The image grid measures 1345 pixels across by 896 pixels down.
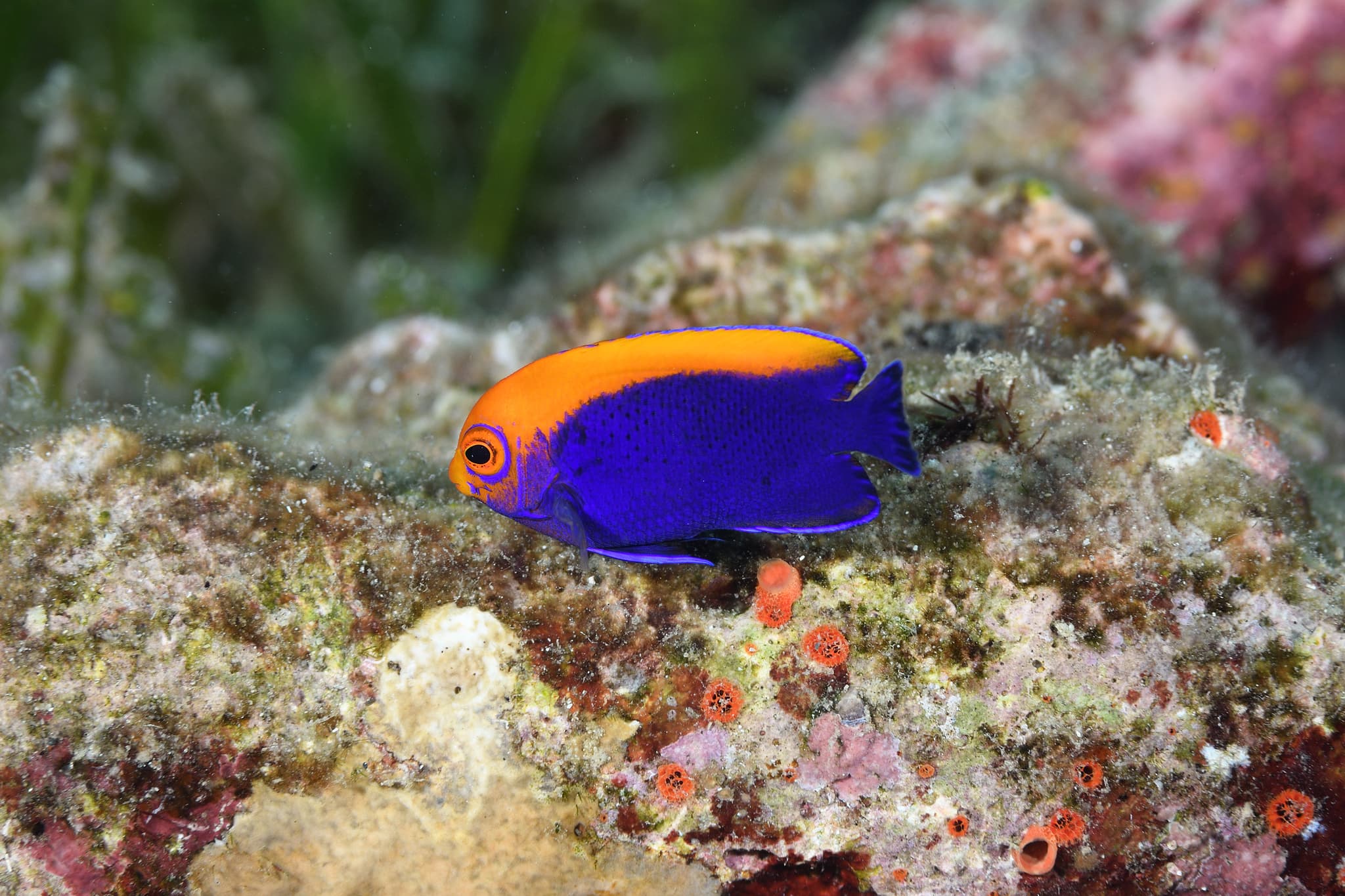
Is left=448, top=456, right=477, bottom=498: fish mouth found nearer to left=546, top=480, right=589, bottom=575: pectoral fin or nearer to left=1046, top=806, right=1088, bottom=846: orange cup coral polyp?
left=546, top=480, right=589, bottom=575: pectoral fin

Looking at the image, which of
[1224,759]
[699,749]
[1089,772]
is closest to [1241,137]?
[1224,759]

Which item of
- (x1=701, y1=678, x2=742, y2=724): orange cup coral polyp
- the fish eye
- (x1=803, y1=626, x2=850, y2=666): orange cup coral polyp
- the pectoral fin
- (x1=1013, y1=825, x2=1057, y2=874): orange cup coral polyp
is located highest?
the fish eye

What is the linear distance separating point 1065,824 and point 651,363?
1729 millimetres

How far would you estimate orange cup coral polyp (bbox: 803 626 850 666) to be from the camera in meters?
2.27

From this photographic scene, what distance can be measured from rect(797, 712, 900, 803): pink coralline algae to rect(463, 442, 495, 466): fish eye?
1.17 m

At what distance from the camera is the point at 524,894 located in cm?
226

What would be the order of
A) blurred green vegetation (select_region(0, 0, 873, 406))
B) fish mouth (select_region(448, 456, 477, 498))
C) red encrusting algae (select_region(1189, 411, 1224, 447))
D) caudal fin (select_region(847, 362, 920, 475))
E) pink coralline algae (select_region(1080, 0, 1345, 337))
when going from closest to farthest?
caudal fin (select_region(847, 362, 920, 475)), fish mouth (select_region(448, 456, 477, 498)), red encrusting algae (select_region(1189, 411, 1224, 447)), pink coralline algae (select_region(1080, 0, 1345, 337)), blurred green vegetation (select_region(0, 0, 873, 406))

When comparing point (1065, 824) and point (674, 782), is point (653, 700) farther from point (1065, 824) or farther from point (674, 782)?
point (1065, 824)

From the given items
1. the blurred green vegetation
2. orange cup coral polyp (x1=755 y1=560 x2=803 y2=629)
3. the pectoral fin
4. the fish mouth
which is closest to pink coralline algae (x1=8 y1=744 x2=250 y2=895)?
the fish mouth

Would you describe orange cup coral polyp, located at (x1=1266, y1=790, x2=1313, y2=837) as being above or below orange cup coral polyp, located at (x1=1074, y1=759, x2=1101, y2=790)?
below

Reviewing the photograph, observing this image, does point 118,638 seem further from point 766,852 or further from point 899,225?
point 899,225

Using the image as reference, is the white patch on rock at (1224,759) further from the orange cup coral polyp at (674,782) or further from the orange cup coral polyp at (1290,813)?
the orange cup coral polyp at (674,782)

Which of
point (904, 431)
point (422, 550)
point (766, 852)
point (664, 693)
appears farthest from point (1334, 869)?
point (422, 550)

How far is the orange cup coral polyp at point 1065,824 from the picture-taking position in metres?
2.26
